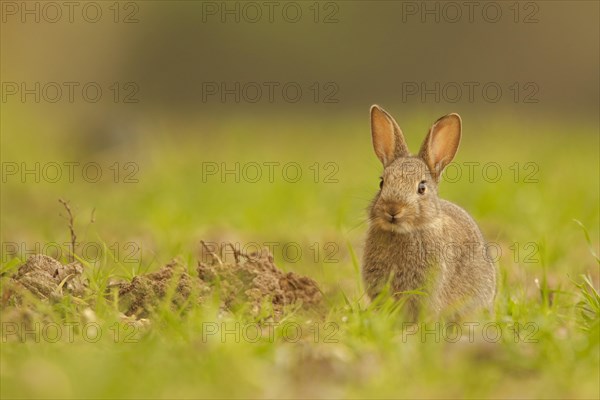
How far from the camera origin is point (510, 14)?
1862cm

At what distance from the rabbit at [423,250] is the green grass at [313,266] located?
0.56 feet

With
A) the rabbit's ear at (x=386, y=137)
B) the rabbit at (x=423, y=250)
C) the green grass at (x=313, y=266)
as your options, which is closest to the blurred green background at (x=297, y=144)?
the green grass at (x=313, y=266)

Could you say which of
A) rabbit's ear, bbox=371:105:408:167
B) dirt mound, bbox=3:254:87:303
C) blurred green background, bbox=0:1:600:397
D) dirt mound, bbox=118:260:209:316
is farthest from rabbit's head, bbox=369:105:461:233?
dirt mound, bbox=3:254:87:303

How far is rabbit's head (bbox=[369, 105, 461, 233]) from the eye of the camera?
5.13 metres

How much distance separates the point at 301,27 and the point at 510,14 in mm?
4039

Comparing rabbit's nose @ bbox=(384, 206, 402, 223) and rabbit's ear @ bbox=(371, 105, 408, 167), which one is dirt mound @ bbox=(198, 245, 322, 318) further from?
rabbit's ear @ bbox=(371, 105, 408, 167)

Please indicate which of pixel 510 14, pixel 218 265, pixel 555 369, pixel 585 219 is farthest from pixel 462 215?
pixel 510 14

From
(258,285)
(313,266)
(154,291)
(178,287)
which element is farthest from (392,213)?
(313,266)

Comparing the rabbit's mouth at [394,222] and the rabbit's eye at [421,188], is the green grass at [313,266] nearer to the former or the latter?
the rabbit's mouth at [394,222]

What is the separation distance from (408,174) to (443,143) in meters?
0.44

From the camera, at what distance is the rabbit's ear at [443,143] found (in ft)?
18.0

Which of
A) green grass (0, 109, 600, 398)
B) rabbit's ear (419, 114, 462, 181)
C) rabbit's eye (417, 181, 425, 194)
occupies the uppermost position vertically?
rabbit's ear (419, 114, 462, 181)

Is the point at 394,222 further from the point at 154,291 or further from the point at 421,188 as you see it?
the point at 154,291

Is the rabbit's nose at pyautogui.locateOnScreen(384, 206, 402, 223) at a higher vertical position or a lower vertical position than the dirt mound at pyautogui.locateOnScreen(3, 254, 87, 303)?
higher
